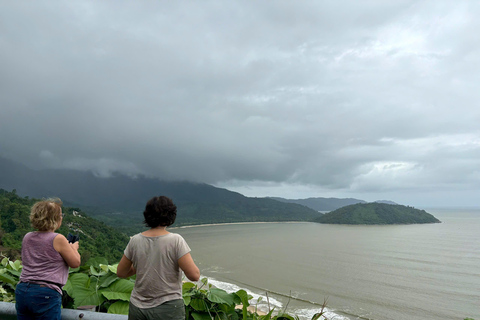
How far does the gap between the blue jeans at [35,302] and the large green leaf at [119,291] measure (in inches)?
22.5

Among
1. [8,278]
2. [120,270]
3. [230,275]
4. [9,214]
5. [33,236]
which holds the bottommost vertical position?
[230,275]

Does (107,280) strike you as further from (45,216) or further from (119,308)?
(45,216)

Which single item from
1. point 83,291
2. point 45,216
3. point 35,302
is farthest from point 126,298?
point 45,216

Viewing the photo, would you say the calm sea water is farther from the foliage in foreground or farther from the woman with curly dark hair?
the woman with curly dark hair

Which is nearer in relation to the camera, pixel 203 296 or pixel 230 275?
pixel 203 296

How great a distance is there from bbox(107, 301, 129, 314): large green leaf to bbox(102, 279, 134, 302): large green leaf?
65 mm

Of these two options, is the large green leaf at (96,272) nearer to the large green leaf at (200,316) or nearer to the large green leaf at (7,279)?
the large green leaf at (7,279)

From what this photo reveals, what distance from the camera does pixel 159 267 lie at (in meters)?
1.97

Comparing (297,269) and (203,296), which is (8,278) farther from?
(297,269)

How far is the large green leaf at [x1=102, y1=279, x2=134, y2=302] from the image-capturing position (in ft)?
9.06

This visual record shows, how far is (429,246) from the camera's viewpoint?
2109 inches

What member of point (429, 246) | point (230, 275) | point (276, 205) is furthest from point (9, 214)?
point (276, 205)

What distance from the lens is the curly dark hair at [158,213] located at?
2.00 m

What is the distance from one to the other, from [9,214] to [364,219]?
101546 millimetres
